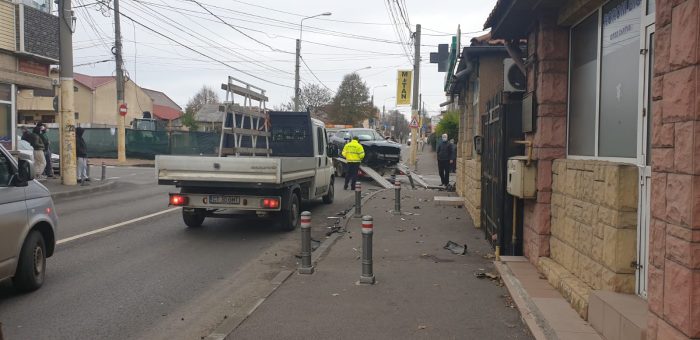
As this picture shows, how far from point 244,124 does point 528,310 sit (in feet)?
29.4

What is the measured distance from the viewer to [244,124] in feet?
43.2

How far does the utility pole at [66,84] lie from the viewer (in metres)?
18.0

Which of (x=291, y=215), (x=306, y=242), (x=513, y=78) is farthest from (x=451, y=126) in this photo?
(x=306, y=242)

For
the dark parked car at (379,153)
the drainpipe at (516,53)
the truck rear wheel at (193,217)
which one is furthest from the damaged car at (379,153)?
the drainpipe at (516,53)

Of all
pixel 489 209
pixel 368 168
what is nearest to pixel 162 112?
pixel 368 168

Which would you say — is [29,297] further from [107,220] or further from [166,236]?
[107,220]

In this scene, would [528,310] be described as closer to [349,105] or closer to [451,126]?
[451,126]

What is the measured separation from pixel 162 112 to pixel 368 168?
71766 millimetres

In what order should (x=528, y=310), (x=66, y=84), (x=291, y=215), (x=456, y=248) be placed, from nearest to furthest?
(x=528, y=310) < (x=456, y=248) < (x=291, y=215) < (x=66, y=84)

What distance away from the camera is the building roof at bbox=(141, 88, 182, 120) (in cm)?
8712

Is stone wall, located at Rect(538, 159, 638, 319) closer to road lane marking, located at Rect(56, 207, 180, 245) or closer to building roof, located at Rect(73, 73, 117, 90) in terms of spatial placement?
road lane marking, located at Rect(56, 207, 180, 245)

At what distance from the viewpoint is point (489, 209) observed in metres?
9.31

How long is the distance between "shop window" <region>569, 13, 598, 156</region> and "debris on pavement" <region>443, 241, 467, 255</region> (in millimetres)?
2836

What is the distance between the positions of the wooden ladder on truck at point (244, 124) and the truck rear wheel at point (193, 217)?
149 centimetres
